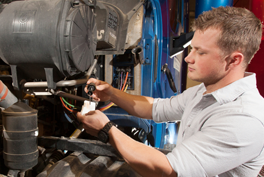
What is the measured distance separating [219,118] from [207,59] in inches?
12.7

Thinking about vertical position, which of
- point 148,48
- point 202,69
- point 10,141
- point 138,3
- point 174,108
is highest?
point 138,3

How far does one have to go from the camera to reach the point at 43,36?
901 mm

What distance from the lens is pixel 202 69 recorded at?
0.99m

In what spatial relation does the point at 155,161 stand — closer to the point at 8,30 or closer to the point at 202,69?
the point at 202,69

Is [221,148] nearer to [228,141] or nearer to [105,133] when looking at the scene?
[228,141]

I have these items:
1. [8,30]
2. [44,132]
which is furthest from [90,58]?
[44,132]

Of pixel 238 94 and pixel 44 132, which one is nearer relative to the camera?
pixel 238 94

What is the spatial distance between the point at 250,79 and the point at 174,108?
1.91ft

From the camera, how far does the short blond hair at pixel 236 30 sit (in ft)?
2.94

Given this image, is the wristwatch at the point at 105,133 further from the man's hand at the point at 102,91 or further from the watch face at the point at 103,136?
the man's hand at the point at 102,91

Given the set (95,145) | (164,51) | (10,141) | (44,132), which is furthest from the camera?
(164,51)

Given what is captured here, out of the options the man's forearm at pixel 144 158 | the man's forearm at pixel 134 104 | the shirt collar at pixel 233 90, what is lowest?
the man's forearm at pixel 144 158

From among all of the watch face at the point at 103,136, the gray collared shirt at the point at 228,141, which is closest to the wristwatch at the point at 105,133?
the watch face at the point at 103,136

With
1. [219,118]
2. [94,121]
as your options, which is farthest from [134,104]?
[219,118]
